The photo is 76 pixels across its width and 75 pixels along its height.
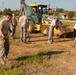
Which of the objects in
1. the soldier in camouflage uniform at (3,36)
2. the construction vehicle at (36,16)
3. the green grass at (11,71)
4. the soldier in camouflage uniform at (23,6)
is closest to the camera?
the green grass at (11,71)

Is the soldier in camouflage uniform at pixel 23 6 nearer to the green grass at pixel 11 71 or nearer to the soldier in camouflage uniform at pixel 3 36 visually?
the soldier in camouflage uniform at pixel 3 36

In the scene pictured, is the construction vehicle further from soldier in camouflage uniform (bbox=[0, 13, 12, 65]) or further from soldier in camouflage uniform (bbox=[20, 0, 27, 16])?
soldier in camouflage uniform (bbox=[0, 13, 12, 65])

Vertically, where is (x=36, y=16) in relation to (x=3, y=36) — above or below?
below

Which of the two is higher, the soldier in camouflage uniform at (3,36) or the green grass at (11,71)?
the soldier in camouflage uniform at (3,36)

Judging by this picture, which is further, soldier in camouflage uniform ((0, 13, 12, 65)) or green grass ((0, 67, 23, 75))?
soldier in camouflage uniform ((0, 13, 12, 65))

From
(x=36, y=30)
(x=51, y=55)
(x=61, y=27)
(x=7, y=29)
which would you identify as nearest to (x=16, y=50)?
(x=51, y=55)

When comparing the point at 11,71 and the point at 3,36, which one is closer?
the point at 11,71

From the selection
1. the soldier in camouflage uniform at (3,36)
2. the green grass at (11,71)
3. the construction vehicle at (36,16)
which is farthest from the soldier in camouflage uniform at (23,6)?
the green grass at (11,71)

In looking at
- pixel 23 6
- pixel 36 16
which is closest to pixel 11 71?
pixel 36 16

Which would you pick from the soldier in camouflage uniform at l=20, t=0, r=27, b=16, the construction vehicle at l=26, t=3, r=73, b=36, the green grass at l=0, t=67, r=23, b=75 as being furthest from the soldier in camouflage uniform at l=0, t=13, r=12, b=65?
the soldier in camouflage uniform at l=20, t=0, r=27, b=16

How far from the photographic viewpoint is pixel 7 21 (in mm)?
8086

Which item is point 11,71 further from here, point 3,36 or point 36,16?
point 36,16

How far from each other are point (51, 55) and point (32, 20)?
8.08 m

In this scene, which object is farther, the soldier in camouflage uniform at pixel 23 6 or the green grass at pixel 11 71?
the soldier in camouflage uniform at pixel 23 6
